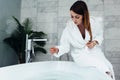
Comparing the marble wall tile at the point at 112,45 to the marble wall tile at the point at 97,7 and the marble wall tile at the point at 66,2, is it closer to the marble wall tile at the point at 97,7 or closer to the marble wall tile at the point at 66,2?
the marble wall tile at the point at 97,7

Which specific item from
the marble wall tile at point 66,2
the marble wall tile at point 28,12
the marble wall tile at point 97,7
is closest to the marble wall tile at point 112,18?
the marble wall tile at point 97,7

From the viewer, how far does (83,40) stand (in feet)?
6.91

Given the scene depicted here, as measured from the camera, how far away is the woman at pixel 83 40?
200 centimetres

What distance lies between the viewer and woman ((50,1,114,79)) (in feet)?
6.56

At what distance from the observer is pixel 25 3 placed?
138 inches

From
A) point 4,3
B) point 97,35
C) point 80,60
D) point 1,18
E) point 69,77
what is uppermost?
point 4,3

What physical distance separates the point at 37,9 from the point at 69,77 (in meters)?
1.63

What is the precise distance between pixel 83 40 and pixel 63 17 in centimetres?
129

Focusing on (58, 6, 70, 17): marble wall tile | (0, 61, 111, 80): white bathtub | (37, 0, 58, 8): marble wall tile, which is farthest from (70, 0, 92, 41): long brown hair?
(37, 0, 58, 8): marble wall tile

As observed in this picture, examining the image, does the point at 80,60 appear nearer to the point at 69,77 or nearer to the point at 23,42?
the point at 69,77

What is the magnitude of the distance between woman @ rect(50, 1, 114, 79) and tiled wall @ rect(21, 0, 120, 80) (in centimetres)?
102

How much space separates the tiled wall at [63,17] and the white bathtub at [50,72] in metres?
0.82

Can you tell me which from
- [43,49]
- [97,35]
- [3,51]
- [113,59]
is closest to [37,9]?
[43,49]

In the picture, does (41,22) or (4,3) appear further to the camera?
(41,22)
